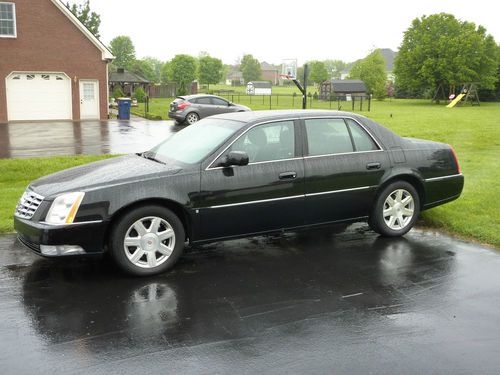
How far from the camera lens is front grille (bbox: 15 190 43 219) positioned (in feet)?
17.9

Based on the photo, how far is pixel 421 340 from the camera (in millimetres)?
4168

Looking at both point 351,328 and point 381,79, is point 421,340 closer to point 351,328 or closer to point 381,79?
point 351,328

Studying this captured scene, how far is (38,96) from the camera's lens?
28953mm

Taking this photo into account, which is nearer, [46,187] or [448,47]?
[46,187]

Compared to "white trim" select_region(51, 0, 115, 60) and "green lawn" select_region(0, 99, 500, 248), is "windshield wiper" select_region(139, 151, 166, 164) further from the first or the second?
"white trim" select_region(51, 0, 115, 60)

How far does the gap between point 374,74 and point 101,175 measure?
212ft

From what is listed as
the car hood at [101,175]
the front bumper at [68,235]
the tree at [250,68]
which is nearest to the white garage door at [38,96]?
the car hood at [101,175]

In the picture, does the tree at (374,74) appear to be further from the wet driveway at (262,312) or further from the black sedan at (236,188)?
A: the wet driveway at (262,312)

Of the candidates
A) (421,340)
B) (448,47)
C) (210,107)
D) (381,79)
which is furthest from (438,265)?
(381,79)

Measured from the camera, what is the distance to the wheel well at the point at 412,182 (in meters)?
6.88

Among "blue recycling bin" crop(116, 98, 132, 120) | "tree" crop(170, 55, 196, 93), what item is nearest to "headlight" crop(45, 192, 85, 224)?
"blue recycling bin" crop(116, 98, 132, 120)

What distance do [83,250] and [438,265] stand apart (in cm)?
382

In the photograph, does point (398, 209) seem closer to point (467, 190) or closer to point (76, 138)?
point (467, 190)

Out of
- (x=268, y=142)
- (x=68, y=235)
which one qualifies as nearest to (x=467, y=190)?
(x=268, y=142)
